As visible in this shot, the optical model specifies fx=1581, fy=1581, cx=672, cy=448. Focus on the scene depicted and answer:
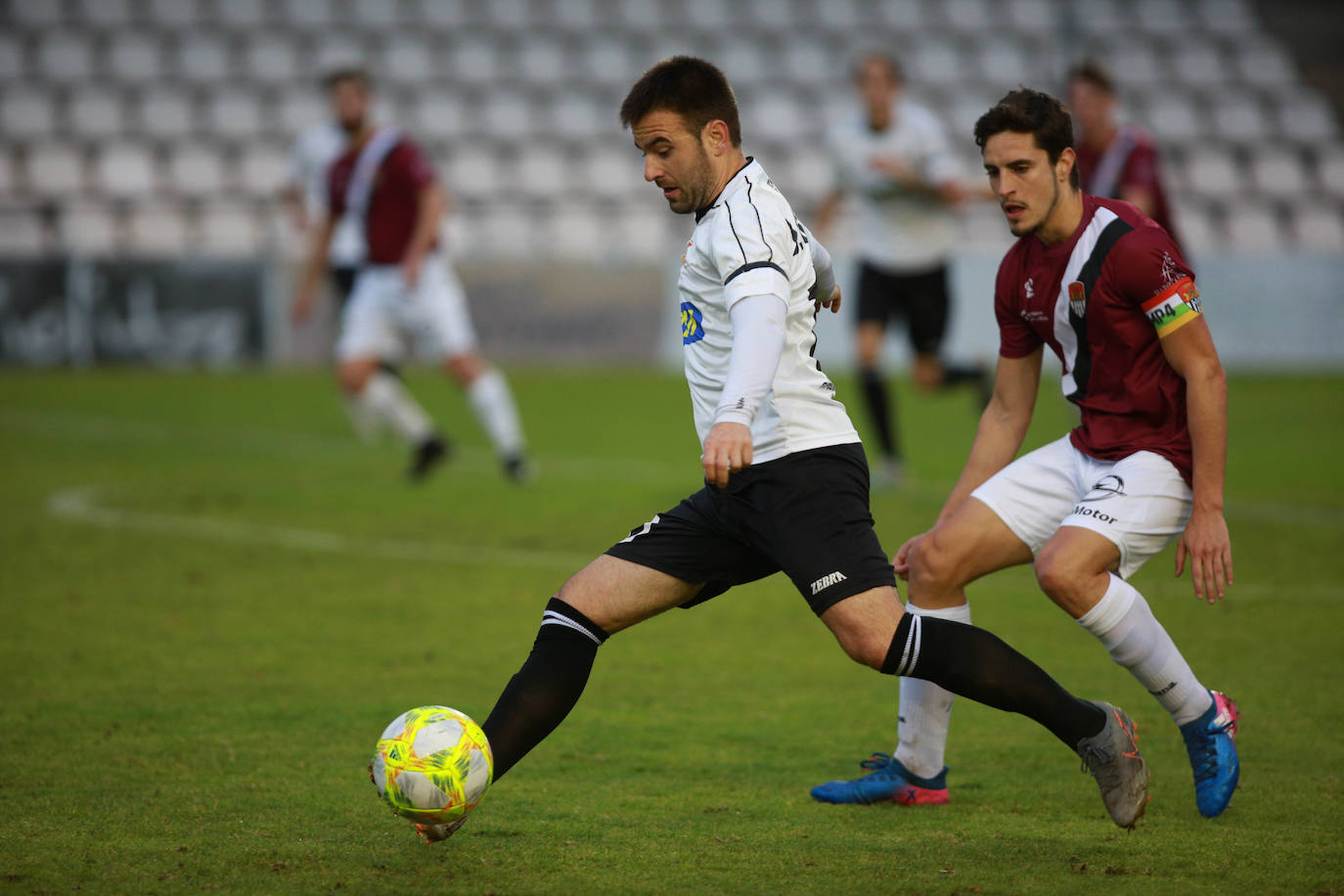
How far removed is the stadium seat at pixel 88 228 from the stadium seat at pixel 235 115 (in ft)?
8.46

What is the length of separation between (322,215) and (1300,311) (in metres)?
14.2

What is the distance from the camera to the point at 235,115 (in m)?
22.9

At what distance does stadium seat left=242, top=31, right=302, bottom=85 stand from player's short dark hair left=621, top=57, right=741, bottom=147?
20738 millimetres

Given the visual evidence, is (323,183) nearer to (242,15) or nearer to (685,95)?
(685,95)

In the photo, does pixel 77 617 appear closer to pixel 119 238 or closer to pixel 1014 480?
pixel 1014 480

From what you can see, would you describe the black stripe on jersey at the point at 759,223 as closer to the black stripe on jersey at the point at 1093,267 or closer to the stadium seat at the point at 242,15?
the black stripe on jersey at the point at 1093,267

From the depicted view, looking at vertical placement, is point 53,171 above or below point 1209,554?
above

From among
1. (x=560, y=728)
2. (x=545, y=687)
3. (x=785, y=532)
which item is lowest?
(x=560, y=728)

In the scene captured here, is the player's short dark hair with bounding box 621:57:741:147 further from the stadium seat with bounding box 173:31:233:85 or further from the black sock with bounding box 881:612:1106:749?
the stadium seat with bounding box 173:31:233:85

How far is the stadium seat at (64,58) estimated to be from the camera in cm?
2269

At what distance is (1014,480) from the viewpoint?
434 cm

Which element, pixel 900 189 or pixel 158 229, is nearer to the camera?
pixel 900 189

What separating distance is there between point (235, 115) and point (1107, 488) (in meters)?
20.7

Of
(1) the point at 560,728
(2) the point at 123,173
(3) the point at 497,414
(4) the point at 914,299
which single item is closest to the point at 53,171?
(2) the point at 123,173
